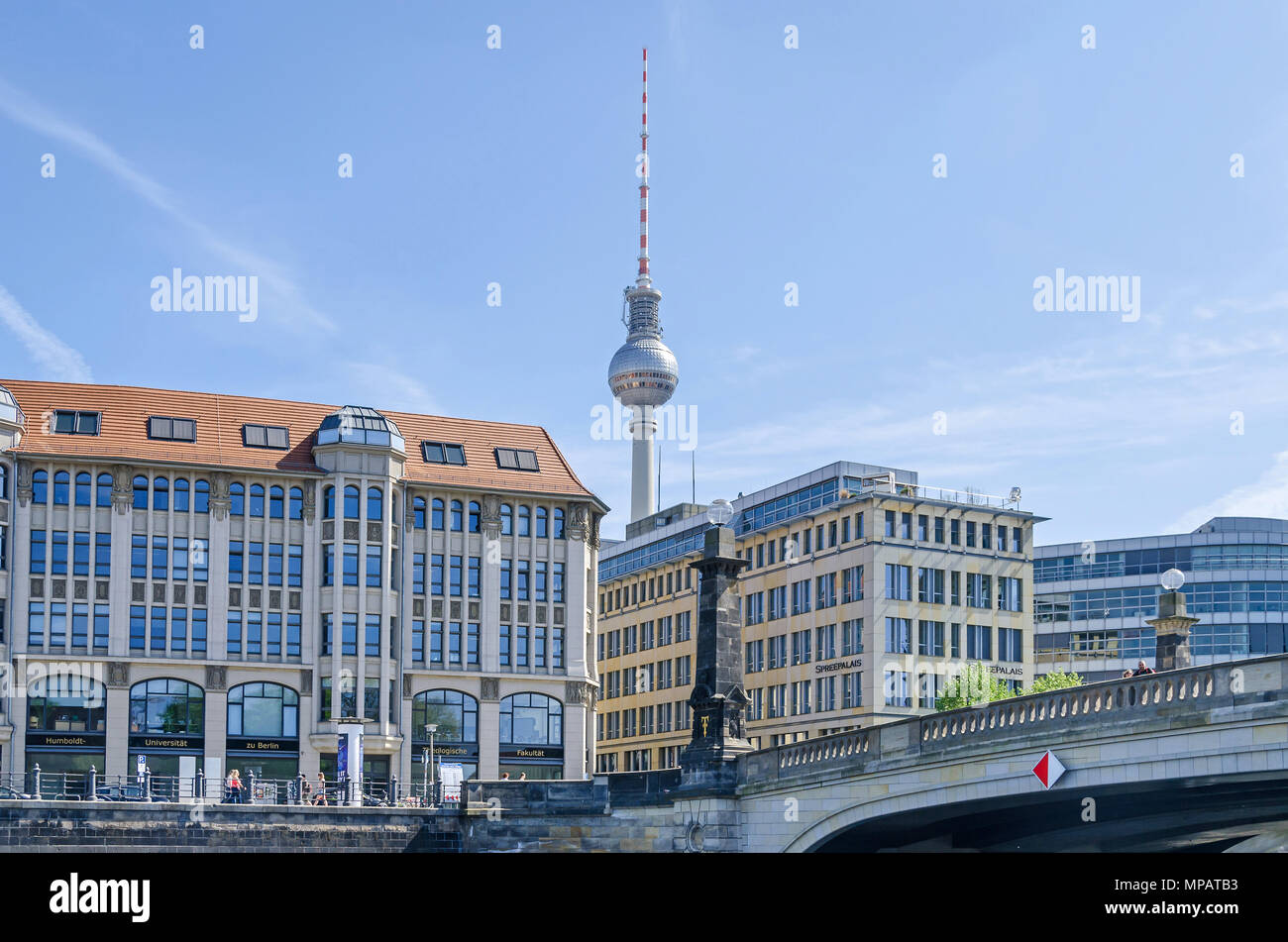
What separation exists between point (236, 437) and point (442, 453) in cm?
928

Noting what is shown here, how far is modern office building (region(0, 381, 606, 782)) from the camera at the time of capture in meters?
74.8

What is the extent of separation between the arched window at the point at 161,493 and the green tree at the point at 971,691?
3485 centimetres

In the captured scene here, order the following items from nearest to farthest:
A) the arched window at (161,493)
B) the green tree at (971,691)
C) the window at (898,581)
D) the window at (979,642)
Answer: the arched window at (161,493) < the green tree at (971,691) < the window at (898,581) < the window at (979,642)

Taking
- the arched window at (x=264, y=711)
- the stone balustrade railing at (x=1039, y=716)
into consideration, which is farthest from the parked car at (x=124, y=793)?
the stone balustrade railing at (x=1039, y=716)

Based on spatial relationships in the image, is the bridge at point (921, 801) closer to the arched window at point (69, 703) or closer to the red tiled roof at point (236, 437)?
the arched window at point (69, 703)

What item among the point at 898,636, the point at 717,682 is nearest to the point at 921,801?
the point at 717,682

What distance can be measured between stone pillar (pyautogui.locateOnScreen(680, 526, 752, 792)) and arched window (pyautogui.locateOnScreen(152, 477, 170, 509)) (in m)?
33.7

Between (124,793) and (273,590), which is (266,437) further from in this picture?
(124,793)

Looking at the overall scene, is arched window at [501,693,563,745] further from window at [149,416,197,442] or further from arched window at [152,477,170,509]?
window at [149,416,197,442]

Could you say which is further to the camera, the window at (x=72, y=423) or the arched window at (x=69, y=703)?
the window at (x=72, y=423)

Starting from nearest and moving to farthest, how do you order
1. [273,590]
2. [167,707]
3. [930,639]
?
[167,707] → [273,590] → [930,639]

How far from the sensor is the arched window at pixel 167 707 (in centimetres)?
7519

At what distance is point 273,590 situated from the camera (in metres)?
77.9
